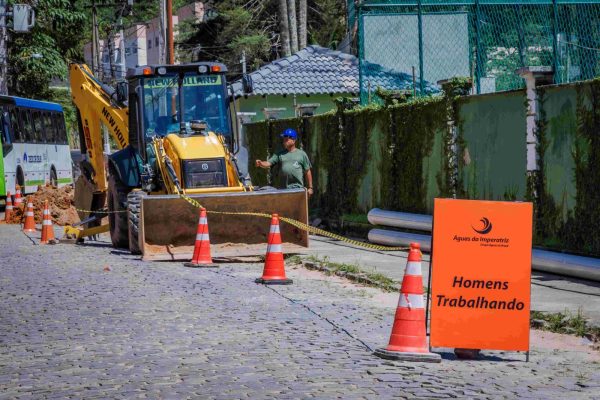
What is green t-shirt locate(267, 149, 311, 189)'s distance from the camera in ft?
65.4

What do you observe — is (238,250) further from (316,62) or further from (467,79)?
(316,62)

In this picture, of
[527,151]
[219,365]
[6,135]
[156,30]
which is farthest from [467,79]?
[156,30]

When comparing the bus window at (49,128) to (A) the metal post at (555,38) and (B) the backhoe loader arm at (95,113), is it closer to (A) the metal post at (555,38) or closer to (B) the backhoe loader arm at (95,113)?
(B) the backhoe loader arm at (95,113)

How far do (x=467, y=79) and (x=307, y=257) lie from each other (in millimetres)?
3778

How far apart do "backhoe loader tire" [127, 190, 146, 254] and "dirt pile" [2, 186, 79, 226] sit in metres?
11.0

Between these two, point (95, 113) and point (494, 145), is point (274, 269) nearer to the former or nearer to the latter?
point (494, 145)

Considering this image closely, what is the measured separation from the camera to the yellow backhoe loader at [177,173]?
18.2m

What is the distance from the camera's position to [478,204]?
9.57m

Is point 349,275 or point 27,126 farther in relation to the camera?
point 27,126

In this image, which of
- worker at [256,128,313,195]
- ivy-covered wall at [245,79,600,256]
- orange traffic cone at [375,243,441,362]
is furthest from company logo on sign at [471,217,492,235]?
worker at [256,128,313,195]

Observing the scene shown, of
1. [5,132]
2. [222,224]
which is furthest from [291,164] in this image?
[5,132]

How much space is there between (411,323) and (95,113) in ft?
49.6

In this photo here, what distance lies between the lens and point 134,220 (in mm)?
19094

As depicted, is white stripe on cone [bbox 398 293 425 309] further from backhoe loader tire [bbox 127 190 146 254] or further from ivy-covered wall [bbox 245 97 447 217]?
ivy-covered wall [bbox 245 97 447 217]
